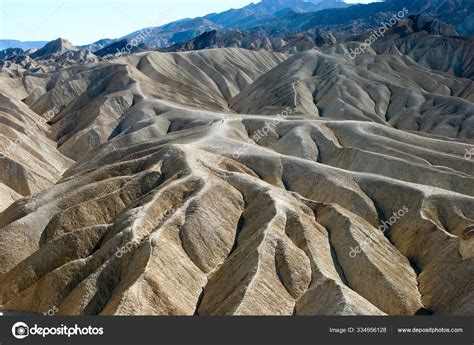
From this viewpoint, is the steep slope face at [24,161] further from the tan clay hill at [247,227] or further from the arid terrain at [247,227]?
the tan clay hill at [247,227]

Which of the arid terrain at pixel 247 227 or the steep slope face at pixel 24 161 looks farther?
the steep slope face at pixel 24 161

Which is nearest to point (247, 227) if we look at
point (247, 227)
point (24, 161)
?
point (247, 227)

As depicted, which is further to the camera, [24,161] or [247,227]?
[24,161]

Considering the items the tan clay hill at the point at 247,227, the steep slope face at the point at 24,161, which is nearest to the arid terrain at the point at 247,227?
the tan clay hill at the point at 247,227

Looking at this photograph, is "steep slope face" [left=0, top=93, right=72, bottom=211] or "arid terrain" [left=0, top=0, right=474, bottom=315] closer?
"arid terrain" [left=0, top=0, right=474, bottom=315]

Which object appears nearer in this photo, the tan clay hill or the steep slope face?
the tan clay hill

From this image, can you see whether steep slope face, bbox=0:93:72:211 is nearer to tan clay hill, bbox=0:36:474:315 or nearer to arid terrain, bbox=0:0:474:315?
arid terrain, bbox=0:0:474:315

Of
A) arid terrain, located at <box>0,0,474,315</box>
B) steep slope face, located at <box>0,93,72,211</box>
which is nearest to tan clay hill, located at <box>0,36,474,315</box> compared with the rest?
arid terrain, located at <box>0,0,474,315</box>

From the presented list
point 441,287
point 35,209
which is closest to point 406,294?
point 441,287

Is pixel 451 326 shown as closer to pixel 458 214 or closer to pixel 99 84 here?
pixel 458 214

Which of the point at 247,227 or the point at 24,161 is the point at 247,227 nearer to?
the point at 247,227

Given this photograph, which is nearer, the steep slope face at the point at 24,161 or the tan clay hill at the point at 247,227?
the tan clay hill at the point at 247,227
